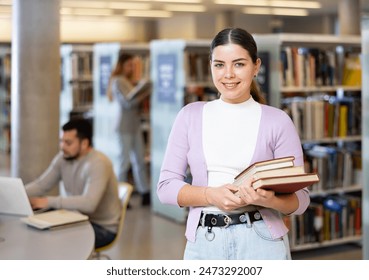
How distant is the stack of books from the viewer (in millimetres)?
1997

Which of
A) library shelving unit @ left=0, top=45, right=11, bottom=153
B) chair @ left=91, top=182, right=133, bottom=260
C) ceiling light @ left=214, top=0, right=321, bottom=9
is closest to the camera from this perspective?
chair @ left=91, top=182, right=133, bottom=260

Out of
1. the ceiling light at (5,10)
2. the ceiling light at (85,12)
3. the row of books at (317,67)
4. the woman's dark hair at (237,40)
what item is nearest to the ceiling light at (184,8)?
the ceiling light at (85,12)

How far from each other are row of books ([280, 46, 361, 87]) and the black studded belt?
3.47m

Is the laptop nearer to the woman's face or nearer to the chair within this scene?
the chair

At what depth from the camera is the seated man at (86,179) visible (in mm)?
4117

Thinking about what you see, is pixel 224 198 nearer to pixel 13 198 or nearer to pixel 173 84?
pixel 13 198

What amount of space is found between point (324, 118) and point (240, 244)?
3754mm

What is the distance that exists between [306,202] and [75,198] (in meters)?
2.04

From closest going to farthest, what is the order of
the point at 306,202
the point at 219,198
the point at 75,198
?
the point at 219,198 < the point at 306,202 < the point at 75,198

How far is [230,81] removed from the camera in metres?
2.17

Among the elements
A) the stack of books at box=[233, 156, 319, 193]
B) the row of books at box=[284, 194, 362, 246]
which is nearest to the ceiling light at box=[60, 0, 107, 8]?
the row of books at box=[284, 194, 362, 246]

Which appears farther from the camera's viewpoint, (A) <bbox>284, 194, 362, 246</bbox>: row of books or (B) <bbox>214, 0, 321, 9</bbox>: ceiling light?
(B) <bbox>214, 0, 321, 9</bbox>: ceiling light

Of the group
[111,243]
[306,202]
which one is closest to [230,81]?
[306,202]
